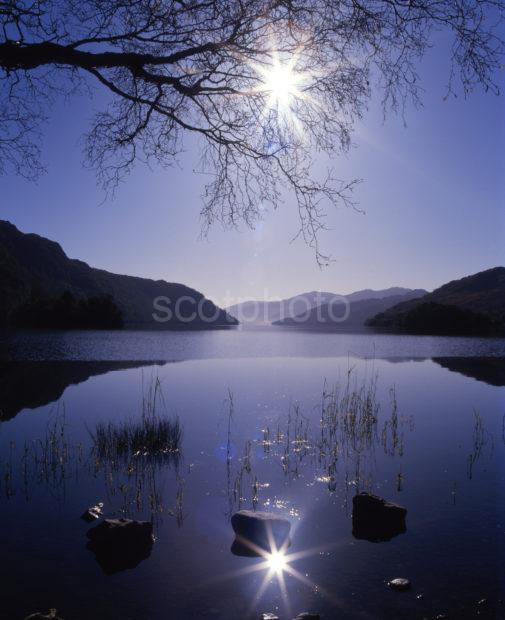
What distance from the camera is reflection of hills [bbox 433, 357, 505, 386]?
31047mm

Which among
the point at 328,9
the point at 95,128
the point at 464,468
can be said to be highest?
the point at 328,9

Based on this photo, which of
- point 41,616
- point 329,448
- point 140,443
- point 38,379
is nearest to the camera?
point 41,616

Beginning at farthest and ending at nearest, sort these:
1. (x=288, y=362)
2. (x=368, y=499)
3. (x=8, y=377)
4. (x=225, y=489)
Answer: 1. (x=288, y=362)
2. (x=8, y=377)
3. (x=225, y=489)
4. (x=368, y=499)

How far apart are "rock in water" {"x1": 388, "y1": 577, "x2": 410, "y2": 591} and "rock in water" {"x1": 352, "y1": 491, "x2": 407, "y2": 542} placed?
1336mm

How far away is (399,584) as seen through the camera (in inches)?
245

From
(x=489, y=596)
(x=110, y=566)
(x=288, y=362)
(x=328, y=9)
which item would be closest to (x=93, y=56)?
(x=328, y=9)

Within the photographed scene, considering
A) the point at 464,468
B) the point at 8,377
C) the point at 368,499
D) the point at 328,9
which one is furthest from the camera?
the point at 8,377

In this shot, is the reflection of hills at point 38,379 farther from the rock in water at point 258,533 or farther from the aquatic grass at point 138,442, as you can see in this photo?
the rock in water at point 258,533

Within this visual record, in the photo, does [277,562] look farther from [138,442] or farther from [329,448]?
[138,442]

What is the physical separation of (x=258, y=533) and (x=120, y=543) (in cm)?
209

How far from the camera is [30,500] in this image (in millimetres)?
9219

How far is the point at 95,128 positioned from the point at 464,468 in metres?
10.7

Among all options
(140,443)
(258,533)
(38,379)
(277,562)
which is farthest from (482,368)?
(277,562)

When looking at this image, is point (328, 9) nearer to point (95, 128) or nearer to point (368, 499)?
point (95, 128)
